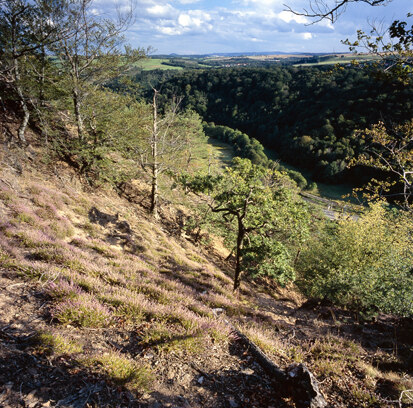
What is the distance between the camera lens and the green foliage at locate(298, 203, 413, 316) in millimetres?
9594

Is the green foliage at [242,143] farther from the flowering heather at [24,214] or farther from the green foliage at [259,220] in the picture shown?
the flowering heather at [24,214]

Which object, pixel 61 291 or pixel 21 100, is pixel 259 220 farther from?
pixel 21 100

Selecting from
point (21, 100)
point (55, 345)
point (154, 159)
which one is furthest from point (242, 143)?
point (55, 345)

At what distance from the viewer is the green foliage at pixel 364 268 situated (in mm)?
9594

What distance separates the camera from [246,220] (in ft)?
39.8

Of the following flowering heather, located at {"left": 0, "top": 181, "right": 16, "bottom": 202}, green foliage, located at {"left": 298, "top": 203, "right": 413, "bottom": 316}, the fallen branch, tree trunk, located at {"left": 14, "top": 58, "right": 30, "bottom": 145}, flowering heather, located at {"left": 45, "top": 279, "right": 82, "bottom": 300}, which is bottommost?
green foliage, located at {"left": 298, "top": 203, "right": 413, "bottom": 316}

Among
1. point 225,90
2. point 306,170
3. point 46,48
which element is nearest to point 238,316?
point 46,48

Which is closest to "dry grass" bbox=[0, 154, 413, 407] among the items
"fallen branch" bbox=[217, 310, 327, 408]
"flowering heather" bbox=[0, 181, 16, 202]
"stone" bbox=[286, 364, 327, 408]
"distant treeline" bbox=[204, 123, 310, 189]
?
"flowering heather" bbox=[0, 181, 16, 202]

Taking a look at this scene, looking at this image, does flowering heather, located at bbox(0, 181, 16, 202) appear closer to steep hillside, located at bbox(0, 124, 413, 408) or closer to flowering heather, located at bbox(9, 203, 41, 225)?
steep hillside, located at bbox(0, 124, 413, 408)

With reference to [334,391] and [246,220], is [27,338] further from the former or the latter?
[246,220]

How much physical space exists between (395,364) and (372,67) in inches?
327

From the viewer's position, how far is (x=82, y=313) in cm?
444

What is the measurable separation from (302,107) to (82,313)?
135967 millimetres

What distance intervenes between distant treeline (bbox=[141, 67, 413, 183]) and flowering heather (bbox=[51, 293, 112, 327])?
199 ft
